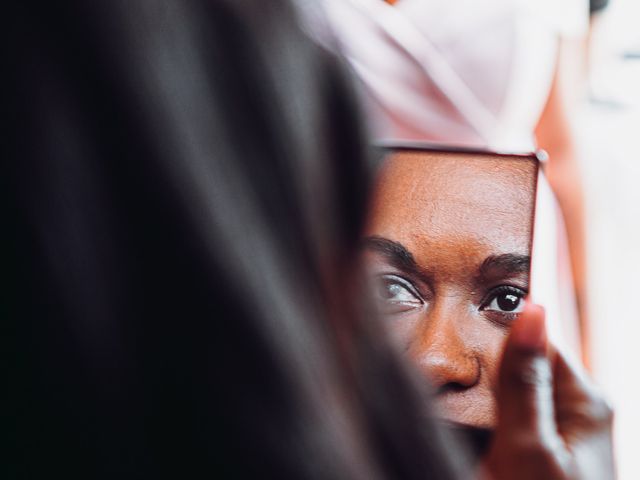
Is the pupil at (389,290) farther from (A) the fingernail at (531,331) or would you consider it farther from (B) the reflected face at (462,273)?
(A) the fingernail at (531,331)

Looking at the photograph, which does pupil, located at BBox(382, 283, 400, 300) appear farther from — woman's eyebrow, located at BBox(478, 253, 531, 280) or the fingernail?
the fingernail

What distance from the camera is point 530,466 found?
469 millimetres

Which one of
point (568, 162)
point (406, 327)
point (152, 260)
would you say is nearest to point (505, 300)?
point (406, 327)

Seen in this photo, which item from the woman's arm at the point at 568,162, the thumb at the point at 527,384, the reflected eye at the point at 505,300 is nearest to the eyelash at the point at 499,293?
the reflected eye at the point at 505,300

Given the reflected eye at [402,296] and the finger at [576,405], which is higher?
the reflected eye at [402,296]

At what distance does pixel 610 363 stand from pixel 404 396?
2.16 feet

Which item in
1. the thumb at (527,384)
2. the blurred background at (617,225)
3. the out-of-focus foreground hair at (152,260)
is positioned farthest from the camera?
the blurred background at (617,225)

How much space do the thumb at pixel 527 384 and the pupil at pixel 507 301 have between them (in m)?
0.28

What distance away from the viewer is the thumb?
1.60ft

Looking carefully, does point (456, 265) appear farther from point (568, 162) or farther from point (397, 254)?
point (568, 162)

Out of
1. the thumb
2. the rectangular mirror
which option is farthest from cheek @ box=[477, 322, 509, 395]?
the thumb

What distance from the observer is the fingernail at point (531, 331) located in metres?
0.51

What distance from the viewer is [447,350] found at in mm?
805

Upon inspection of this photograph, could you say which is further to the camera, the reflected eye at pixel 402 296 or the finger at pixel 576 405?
the reflected eye at pixel 402 296
